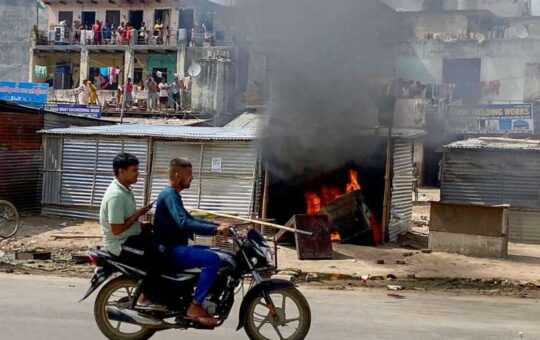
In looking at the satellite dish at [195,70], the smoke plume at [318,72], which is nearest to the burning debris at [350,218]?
the smoke plume at [318,72]

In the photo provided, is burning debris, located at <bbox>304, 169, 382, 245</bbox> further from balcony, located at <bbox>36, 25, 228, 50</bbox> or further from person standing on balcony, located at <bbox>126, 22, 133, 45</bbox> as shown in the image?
person standing on balcony, located at <bbox>126, 22, 133, 45</bbox>

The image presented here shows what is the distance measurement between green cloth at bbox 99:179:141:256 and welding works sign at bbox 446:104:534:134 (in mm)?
25376

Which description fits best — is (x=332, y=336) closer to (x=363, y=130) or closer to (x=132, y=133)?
(x=363, y=130)

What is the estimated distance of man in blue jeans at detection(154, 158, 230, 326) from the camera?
19.2 feet

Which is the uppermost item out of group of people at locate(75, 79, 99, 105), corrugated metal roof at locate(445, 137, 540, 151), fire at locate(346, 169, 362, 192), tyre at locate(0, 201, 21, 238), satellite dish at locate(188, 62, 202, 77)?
satellite dish at locate(188, 62, 202, 77)

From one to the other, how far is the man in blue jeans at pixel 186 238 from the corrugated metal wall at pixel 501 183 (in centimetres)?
1304

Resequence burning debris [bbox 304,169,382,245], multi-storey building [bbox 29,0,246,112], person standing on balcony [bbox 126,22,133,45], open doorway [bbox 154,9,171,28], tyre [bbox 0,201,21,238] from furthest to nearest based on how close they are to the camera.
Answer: open doorway [bbox 154,9,171,28] < person standing on balcony [bbox 126,22,133,45] < multi-storey building [bbox 29,0,246,112] < burning debris [bbox 304,169,382,245] < tyre [bbox 0,201,21,238]

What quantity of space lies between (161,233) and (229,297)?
0.77 m

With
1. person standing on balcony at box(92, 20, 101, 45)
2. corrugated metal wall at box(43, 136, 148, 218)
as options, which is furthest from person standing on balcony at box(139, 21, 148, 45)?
corrugated metal wall at box(43, 136, 148, 218)

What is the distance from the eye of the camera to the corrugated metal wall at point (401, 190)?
16.7m

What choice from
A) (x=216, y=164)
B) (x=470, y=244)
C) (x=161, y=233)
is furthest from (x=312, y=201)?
(x=161, y=233)

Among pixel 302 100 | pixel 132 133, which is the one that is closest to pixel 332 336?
pixel 302 100

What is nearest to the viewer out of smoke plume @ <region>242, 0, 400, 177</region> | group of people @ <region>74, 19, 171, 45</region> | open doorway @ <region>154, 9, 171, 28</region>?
smoke plume @ <region>242, 0, 400, 177</region>

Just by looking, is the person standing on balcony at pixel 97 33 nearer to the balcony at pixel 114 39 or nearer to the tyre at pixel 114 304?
the balcony at pixel 114 39
